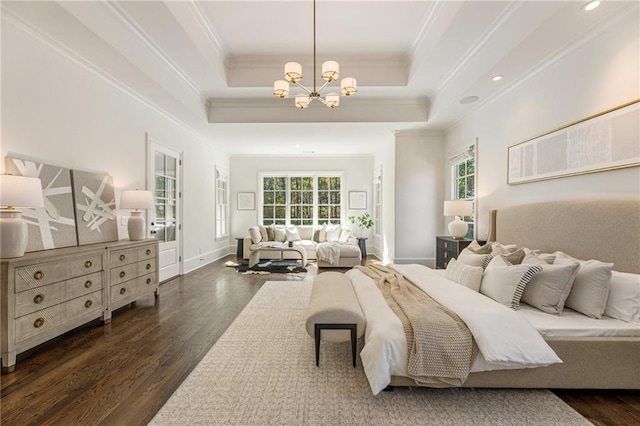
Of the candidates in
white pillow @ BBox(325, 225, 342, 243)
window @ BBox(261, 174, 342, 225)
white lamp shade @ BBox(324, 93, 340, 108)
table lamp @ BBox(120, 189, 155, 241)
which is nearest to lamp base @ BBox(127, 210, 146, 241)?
table lamp @ BBox(120, 189, 155, 241)

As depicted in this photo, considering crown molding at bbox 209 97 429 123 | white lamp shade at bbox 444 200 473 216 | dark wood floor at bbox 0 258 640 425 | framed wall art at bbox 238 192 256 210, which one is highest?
crown molding at bbox 209 97 429 123

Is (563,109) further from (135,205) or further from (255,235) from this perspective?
(255,235)

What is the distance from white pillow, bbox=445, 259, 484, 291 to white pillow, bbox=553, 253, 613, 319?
62 centimetres

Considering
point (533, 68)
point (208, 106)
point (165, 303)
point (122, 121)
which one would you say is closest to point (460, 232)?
point (533, 68)

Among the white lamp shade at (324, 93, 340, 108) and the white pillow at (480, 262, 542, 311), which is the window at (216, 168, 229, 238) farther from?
the white pillow at (480, 262, 542, 311)

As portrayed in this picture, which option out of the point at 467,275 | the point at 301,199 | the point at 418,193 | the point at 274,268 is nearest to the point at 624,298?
the point at 467,275

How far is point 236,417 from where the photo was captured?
167 centimetres

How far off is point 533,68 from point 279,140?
4751 mm

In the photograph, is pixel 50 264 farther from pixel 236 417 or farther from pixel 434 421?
pixel 434 421

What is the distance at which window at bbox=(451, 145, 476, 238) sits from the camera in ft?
15.4

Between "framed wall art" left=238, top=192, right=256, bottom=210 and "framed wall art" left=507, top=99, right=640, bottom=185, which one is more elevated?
"framed wall art" left=507, top=99, right=640, bottom=185

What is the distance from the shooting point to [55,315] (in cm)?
245

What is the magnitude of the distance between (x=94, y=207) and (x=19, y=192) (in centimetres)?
110

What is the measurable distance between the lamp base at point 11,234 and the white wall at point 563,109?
479 centimetres
